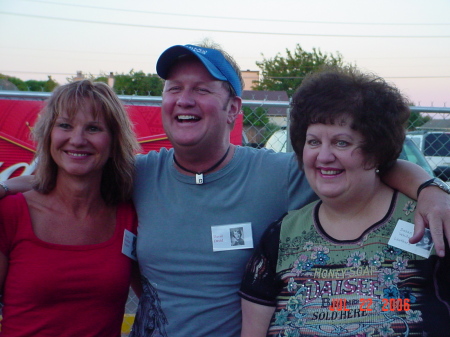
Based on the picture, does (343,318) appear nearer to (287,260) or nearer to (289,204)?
(287,260)

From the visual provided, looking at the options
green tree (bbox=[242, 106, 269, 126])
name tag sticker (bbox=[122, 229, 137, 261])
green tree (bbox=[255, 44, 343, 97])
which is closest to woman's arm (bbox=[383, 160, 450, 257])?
name tag sticker (bbox=[122, 229, 137, 261])

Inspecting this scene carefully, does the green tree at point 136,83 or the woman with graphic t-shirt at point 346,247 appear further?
the green tree at point 136,83

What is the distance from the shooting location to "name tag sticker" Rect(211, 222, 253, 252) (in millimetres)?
2162

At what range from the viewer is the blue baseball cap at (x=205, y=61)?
90.1 inches

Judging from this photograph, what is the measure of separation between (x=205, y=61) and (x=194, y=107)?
0.79ft

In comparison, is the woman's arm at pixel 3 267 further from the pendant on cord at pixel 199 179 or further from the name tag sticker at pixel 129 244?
the pendant on cord at pixel 199 179

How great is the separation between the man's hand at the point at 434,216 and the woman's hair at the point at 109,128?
4.71ft

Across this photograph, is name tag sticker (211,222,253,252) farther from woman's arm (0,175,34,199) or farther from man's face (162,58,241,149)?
woman's arm (0,175,34,199)

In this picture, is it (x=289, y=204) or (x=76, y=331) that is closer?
(x=76, y=331)

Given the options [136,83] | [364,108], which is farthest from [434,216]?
[136,83]

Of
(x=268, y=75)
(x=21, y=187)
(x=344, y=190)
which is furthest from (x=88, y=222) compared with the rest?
(x=268, y=75)

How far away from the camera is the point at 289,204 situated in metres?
2.29

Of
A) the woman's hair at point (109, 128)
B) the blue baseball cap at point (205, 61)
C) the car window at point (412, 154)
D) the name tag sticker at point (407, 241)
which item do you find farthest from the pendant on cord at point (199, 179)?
the car window at point (412, 154)

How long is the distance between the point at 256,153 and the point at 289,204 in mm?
355
